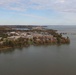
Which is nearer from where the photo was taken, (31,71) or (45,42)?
(31,71)

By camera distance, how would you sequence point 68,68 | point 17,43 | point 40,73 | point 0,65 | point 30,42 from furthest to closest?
point 30,42, point 17,43, point 0,65, point 68,68, point 40,73

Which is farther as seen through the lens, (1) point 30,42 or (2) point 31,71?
(1) point 30,42

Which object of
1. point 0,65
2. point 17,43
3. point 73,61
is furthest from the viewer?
point 17,43

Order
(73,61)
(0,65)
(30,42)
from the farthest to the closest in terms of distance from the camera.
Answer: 1. (30,42)
2. (73,61)
3. (0,65)

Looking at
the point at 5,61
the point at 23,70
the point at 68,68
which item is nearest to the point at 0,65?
the point at 5,61

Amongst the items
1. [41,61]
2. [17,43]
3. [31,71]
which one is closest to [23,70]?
[31,71]

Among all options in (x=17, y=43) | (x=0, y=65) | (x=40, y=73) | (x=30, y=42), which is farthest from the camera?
(x=30, y=42)

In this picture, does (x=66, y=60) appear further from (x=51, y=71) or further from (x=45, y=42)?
(x=45, y=42)

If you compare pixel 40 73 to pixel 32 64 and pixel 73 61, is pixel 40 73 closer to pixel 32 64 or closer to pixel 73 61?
pixel 32 64
